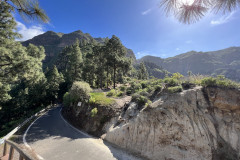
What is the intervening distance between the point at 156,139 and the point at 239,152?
4727 mm

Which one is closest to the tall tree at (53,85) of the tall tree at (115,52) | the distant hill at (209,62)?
the tall tree at (115,52)

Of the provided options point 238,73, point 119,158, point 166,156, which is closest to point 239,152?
point 166,156

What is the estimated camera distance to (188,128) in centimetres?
682

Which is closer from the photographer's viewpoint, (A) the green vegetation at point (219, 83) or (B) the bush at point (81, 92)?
(A) the green vegetation at point (219, 83)

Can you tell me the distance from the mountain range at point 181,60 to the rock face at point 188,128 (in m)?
77.4

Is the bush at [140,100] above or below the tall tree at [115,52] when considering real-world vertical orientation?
below

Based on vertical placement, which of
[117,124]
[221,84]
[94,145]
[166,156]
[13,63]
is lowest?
[166,156]

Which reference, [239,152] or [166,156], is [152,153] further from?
[239,152]

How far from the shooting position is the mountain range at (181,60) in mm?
104688

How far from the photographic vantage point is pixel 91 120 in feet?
32.8

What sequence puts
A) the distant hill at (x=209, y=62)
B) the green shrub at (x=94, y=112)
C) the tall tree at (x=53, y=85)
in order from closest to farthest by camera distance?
the green shrub at (x=94, y=112) < the tall tree at (x=53, y=85) < the distant hill at (x=209, y=62)

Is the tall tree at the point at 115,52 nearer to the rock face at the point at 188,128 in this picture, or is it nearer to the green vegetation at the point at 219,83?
the rock face at the point at 188,128

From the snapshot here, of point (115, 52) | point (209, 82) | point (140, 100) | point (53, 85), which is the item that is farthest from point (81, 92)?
point (53, 85)

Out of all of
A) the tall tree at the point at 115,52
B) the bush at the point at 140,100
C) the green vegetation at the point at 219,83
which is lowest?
the bush at the point at 140,100
